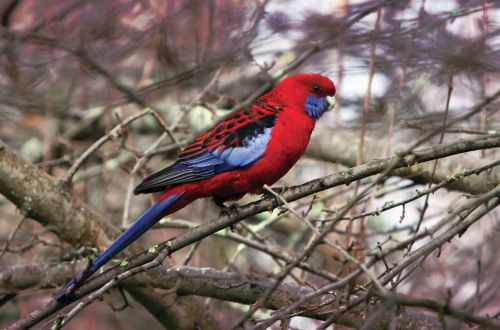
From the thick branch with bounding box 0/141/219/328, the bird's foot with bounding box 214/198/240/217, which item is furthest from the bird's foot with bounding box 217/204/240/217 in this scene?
the thick branch with bounding box 0/141/219/328

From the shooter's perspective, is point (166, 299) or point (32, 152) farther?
point (32, 152)

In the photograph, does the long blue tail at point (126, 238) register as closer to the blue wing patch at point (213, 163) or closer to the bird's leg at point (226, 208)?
the blue wing patch at point (213, 163)

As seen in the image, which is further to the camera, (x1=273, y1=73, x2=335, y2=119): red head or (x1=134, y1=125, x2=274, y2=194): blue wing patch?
(x1=273, y1=73, x2=335, y2=119): red head

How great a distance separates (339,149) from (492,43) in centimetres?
208

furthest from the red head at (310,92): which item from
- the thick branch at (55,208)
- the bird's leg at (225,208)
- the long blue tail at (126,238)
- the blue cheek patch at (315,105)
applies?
the thick branch at (55,208)

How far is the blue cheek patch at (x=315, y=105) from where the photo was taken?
15.9 ft

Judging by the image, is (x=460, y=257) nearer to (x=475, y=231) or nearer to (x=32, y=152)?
(x=475, y=231)

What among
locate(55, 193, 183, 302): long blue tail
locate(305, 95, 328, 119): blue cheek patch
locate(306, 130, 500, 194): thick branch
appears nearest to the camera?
locate(55, 193, 183, 302): long blue tail

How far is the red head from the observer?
191 inches

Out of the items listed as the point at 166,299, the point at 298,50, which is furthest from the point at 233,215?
the point at 298,50

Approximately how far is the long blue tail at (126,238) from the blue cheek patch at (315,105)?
103 centimetres

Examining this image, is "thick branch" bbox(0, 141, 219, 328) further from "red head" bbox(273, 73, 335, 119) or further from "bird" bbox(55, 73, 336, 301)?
"red head" bbox(273, 73, 335, 119)

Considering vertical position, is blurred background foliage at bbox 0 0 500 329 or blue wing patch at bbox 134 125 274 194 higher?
blurred background foliage at bbox 0 0 500 329

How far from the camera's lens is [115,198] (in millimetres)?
8367
